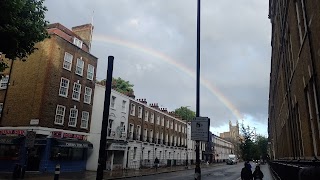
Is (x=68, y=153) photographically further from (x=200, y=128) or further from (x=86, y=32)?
(x=200, y=128)

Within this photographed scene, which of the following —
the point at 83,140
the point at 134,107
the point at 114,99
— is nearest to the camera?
the point at 83,140

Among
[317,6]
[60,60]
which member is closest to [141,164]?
[60,60]

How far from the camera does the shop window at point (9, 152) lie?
27.0 meters

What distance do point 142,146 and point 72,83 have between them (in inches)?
702

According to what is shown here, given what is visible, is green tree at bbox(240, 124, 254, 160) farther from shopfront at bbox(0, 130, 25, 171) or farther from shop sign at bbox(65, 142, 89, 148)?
shopfront at bbox(0, 130, 25, 171)

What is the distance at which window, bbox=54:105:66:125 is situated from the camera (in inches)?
1120

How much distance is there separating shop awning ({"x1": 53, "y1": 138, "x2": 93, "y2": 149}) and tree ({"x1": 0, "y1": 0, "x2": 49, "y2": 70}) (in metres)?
15.9

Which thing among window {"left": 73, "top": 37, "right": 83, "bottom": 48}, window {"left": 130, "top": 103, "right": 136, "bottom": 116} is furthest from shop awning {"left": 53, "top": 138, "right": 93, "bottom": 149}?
window {"left": 73, "top": 37, "right": 83, "bottom": 48}

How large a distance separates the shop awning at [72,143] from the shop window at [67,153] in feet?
3.41

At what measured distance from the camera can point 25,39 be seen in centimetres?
1220

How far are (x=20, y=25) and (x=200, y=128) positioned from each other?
840cm

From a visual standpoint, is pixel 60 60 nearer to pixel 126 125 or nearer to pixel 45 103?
pixel 45 103

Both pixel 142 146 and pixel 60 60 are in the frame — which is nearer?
pixel 60 60

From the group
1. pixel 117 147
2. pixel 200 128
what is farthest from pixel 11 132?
pixel 200 128
